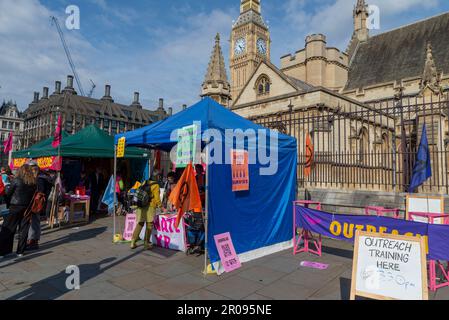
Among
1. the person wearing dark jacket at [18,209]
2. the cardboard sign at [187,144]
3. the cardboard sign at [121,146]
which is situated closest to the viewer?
the cardboard sign at [187,144]

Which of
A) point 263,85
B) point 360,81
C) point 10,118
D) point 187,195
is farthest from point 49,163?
point 10,118

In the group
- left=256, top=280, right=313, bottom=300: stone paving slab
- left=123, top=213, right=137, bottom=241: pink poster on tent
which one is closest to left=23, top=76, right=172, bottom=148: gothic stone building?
left=123, top=213, right=137, bottom=241: pink poster on tent

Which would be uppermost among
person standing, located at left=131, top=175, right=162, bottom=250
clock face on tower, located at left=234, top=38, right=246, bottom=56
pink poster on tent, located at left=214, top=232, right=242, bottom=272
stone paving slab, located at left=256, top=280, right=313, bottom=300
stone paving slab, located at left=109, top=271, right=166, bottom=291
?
clock face on tower, located at left=234, top=38, right=246, bottom=56

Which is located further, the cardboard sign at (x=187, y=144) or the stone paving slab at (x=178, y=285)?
the cardboard sign at (x=187, y=144)

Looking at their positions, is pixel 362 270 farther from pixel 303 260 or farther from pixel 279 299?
pixel 303 260

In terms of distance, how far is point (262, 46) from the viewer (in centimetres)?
7294

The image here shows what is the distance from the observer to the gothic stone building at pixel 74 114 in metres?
65.8

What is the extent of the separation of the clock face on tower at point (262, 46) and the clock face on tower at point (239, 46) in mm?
3729

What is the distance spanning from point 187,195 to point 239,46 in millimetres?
73604

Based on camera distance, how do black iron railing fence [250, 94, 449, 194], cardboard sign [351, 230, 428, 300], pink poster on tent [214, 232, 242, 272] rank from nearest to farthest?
1. cardboard sign [351, 230, 428, 300]
2. pink poster on tent [214, 232, 242, 272]
3. black iron railing fence [250, 94, 449, 194]

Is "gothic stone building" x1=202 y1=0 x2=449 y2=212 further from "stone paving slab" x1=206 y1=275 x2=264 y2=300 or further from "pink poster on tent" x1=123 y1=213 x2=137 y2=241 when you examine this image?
"stone paving slab" x1=206 y1=275 x2=264 y2=300

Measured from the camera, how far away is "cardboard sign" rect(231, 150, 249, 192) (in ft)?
18.5

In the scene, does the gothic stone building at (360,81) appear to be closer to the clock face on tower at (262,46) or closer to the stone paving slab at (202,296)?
the stone paving slab at (202,296)

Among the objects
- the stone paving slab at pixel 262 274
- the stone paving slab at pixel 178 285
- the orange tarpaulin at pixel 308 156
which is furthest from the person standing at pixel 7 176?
the orange tarpaulin at pixel 308 156
